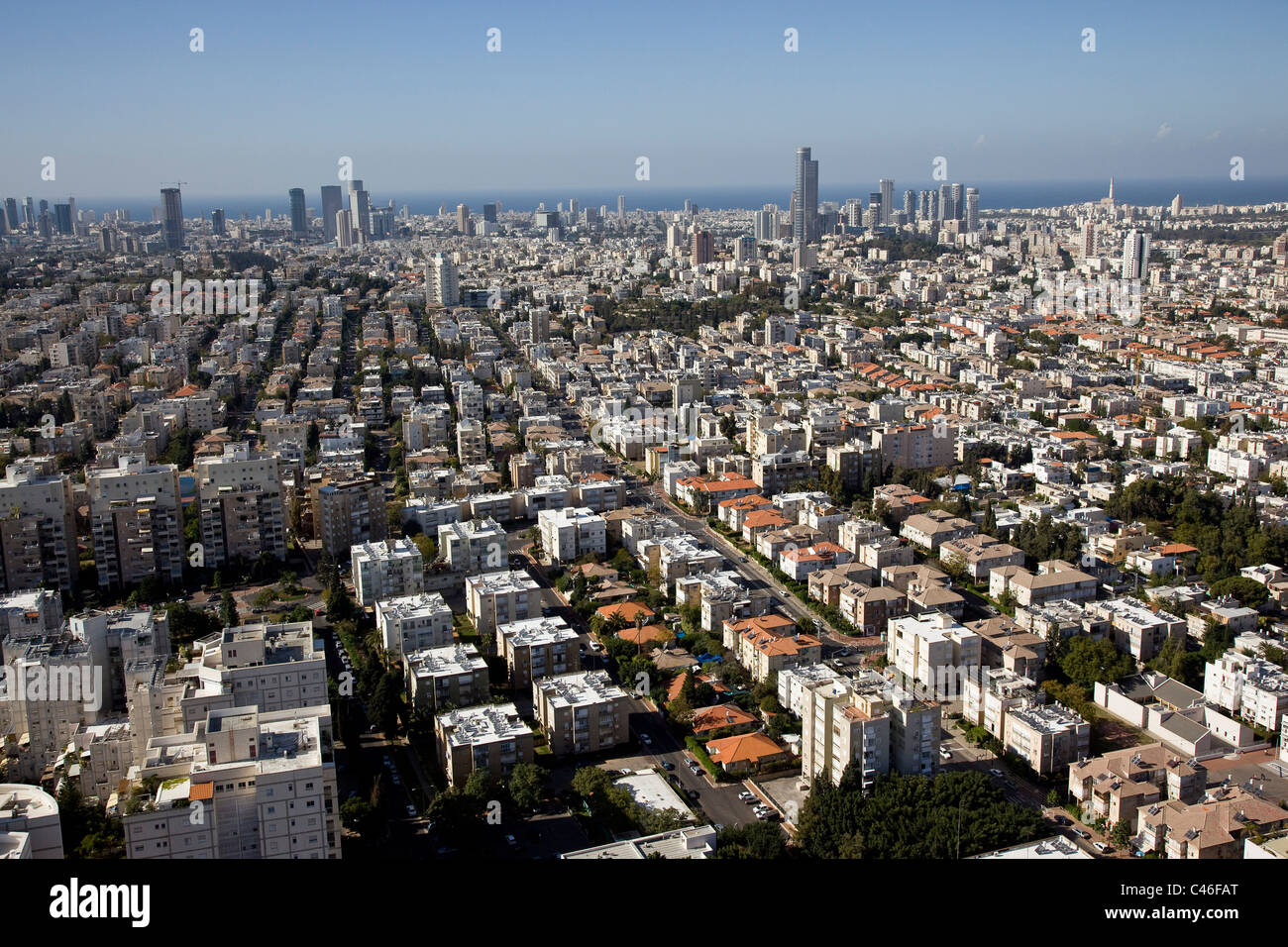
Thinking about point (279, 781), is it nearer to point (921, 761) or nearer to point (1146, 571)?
point (921, 761)

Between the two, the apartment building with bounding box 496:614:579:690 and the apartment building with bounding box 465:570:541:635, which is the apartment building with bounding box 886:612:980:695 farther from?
the apartment building with bounding box 465:570:541:635

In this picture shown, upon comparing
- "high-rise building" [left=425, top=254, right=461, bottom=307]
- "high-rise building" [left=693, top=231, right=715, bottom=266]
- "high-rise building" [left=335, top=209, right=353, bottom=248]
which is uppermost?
"high-rise building" [left=335, top=209, right=353, bottom=248]

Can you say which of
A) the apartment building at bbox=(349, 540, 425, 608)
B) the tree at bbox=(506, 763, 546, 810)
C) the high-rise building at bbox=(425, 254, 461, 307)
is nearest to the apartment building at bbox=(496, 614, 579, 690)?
the tree at bbox=(506, 763, 546, 810)

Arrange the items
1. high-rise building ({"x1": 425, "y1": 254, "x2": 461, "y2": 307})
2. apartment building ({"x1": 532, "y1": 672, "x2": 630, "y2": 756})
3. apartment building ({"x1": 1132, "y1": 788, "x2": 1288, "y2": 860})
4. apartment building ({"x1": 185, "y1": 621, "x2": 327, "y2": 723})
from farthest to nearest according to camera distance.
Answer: high-rise building ({"x1": 425, "y1": 254, "x2": 461, "y2": 307}) → apartment building ({"x1": 532, "y1": 672, "x2": 630, "y2": 756}) → apartment building ({"x1": 185, "y1": 621, "x2": 327, "y2": 723}) → apartment building ({"x1": 1132, "y1": 788, "x2": 1288, "y2": 860})

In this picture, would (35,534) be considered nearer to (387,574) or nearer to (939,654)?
(387,574)

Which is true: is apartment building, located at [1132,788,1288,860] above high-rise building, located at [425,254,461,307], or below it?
below

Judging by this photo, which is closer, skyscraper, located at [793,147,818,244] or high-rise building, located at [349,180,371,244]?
skyscraper, located at [793,147,818,244]

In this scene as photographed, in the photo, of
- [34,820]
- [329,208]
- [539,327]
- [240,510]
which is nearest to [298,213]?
[329,208]
